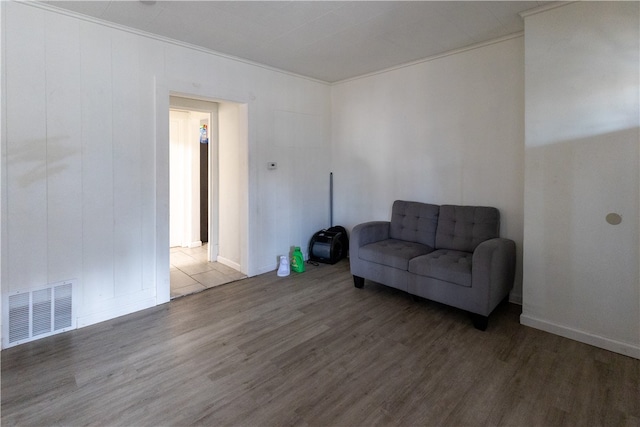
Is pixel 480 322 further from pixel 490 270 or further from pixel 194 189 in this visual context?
pixel 194 189

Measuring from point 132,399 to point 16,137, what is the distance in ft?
6.78

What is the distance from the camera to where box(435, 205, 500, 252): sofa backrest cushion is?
316 centimetres

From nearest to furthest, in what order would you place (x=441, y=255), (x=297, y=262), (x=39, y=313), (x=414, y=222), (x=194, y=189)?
(x=39, y=313)
(x=441, y=255)
(x=414, y=222)
(x=297, y=262)
(x=194, y=189)

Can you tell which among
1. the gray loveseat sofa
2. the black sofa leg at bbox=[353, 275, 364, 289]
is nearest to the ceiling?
the gray loveseat sofa

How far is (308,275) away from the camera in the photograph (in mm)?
4047

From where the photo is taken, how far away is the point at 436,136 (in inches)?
145

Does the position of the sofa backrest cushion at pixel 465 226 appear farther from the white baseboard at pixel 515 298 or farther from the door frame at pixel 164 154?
the door frame at pixel 164 154

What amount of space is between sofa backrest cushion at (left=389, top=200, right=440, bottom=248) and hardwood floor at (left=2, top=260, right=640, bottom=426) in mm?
883

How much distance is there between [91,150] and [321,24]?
2.25 m

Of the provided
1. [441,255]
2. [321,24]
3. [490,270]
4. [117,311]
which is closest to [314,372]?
[490,270]

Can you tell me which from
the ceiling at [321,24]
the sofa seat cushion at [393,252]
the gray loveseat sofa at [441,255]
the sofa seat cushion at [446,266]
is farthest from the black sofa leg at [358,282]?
the ceiling at [321,24]

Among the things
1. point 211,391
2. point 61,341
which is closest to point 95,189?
point 61,341

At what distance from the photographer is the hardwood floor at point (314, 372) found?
175 centimetres

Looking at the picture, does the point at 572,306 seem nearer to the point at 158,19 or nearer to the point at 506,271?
the point at 506,271
